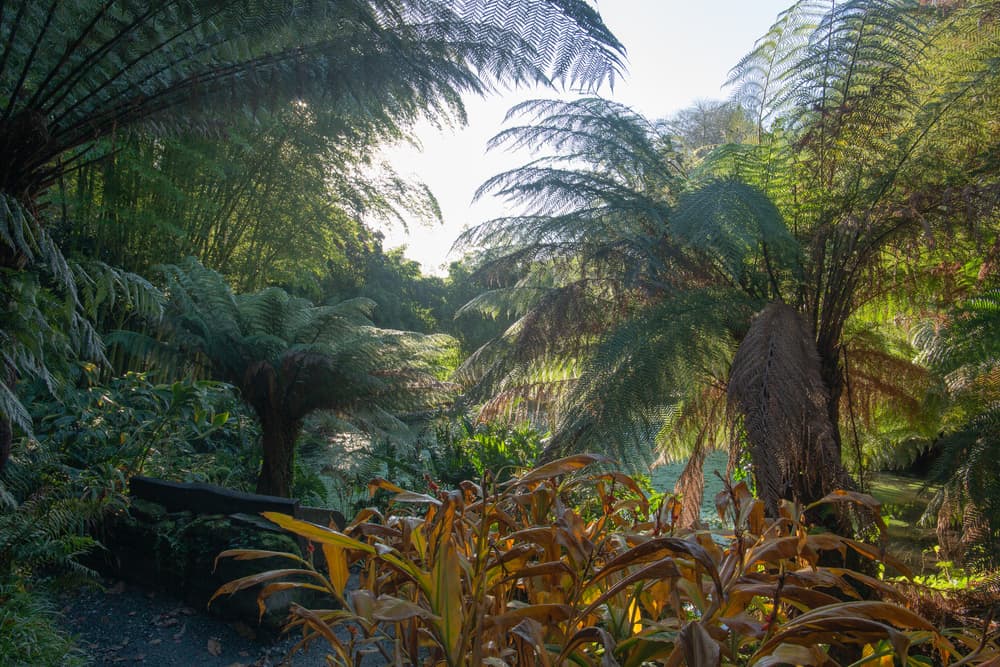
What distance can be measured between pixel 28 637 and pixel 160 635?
51 centimetres

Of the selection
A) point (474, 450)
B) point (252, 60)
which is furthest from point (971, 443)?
point (252, 60)

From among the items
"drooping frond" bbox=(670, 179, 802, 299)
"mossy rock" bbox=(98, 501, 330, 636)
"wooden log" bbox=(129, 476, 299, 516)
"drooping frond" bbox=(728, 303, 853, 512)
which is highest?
"drooping frond" bbox=(670, 179, 802, 299)

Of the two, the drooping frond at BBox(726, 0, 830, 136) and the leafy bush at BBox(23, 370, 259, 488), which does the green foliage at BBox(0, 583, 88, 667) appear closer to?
the leafy bush at BBox(23, 370, 259, 488)

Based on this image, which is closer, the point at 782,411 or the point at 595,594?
the point at 595,594

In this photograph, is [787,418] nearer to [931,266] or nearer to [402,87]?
[931,266]

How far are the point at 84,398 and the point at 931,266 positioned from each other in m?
3.59

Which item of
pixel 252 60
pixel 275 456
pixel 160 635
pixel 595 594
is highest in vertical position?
pixel 252 60

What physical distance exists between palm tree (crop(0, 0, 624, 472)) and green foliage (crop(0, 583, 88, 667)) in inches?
15.7

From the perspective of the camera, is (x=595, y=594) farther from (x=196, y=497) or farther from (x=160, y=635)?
(x=196, y=497)

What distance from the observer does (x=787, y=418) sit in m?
1.55

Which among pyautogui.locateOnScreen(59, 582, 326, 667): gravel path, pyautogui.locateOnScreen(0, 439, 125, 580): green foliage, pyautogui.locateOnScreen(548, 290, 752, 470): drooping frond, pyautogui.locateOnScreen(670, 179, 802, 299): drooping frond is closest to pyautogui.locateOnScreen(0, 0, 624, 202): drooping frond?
pyautogui.locateOnScreen(670, 179, 802, 299): drooping frond

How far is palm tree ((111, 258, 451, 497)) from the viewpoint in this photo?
9.27ft

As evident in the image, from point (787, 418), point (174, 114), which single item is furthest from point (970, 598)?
point (174, 114)

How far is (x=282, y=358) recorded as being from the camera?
277cm
